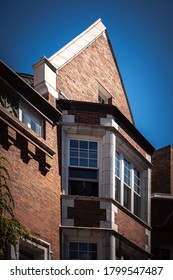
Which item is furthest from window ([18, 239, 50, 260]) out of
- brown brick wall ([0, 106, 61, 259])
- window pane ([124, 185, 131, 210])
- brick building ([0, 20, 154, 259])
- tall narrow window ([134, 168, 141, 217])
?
tall narrow window ([134, 168, 141, 217])

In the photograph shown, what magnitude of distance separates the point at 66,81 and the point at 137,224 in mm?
2615

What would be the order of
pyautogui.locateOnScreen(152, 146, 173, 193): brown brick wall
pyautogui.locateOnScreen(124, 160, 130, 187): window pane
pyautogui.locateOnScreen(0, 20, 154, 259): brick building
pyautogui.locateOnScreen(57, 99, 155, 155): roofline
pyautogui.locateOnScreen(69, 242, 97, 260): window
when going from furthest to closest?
pyautogui.locateOnScreen(152, 146, 173, 193): brown brick wall
pyautogui.locateOnScreen(124, 160, 130, 187): window pane
pyautogui.locateOnScreen(57, 99, 155, 155): roofline
pyautogui.locateOnScreen(69, 242, 97, 260): window
pyautogui.locateOnScreen(0, 20, 154, 259): brick building

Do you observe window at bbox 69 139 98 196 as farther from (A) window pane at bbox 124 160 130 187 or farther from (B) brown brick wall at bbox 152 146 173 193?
(B) brown brick wall at bbox 152 146 173 193

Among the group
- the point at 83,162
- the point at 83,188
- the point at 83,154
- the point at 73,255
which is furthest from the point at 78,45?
the point at 73,255

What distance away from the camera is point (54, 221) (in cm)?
1060

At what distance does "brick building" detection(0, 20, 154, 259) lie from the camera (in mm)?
10195

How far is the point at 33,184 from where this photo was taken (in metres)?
10.3

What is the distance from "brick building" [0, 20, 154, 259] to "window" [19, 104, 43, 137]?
0.01 m

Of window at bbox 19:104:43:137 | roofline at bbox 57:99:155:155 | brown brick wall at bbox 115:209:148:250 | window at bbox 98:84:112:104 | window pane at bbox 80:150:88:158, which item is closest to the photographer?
window at bbox 19:104:43:137

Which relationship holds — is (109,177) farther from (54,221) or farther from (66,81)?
(66,81)

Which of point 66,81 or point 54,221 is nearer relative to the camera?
point 54,221
